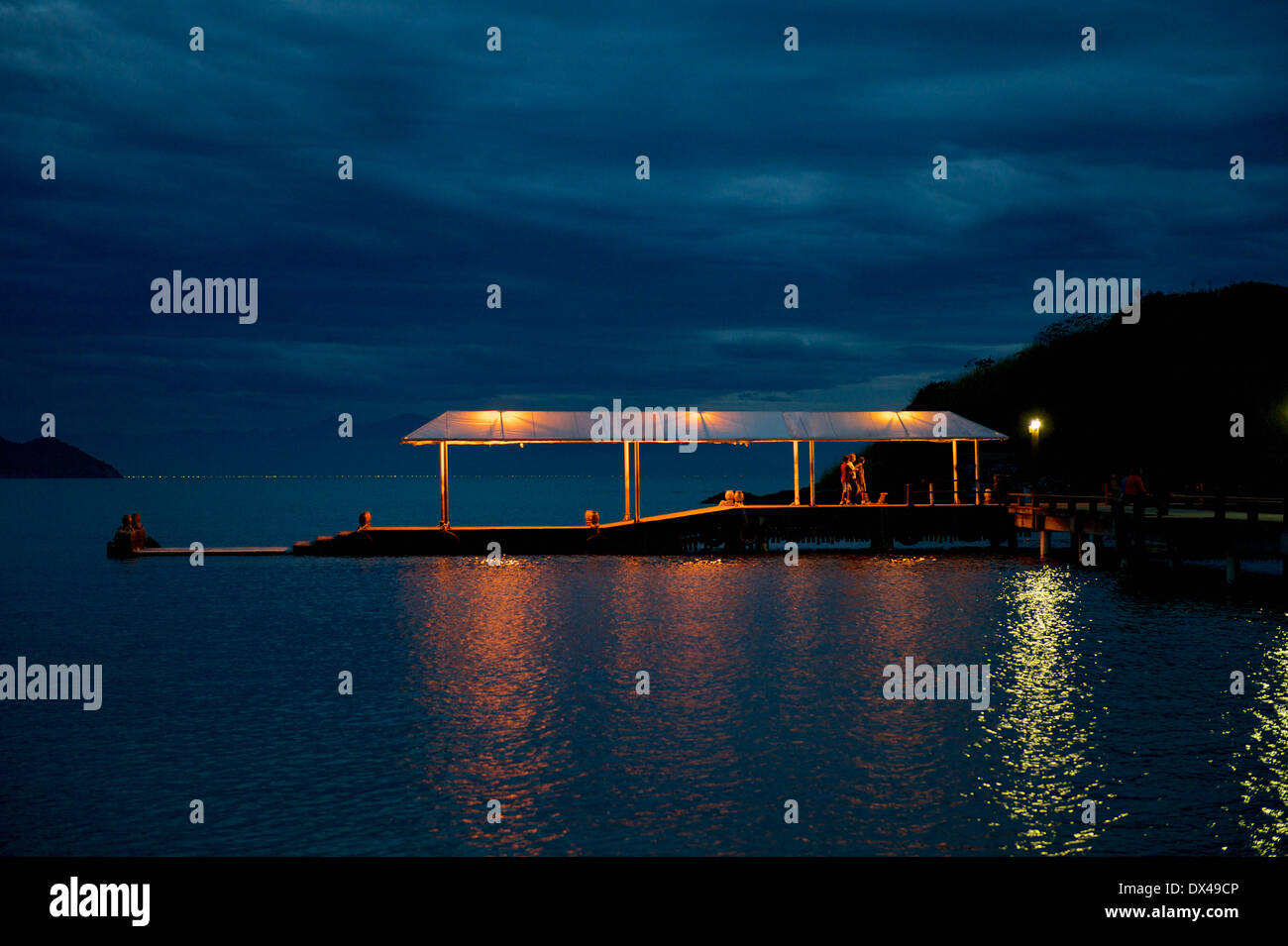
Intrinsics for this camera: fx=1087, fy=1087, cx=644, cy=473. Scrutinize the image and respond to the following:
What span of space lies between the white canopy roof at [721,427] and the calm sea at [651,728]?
14.2 meters

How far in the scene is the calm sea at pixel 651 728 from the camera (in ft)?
43.1

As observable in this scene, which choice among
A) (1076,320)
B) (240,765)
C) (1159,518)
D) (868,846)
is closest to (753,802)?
(868,846)

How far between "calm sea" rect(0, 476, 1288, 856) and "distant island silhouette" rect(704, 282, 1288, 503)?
130ft

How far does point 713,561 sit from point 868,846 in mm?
36263

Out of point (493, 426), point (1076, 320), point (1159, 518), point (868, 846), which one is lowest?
point (868, 846)

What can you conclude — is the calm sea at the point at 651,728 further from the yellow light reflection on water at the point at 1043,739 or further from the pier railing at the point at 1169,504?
the pier railing at the point at 1169,504

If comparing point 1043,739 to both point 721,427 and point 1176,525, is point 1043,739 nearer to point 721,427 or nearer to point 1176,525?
point 1176,525

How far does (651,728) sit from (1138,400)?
71.9 metres

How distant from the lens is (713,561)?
48.7 metres

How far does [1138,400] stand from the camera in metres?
79.5

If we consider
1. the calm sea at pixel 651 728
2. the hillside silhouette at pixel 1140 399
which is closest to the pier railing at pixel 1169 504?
the calm sea at pixel 651 728

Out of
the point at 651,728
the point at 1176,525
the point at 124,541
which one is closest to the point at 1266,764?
the point at 651,728
